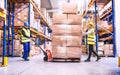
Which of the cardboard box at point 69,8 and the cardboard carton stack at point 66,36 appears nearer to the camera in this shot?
the cardboard carton stack at point 66,36

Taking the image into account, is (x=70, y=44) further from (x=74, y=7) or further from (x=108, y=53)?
(x=108, y=53)

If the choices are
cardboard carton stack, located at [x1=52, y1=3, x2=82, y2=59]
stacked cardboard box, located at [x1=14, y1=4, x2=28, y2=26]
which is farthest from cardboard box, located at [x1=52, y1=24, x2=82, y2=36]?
stacked cardboard box, located at [x1=14, y1=4, x2=28, y2=26]

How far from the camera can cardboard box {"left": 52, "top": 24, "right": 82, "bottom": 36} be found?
9219 millimetres

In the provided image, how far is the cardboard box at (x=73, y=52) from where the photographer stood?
9.03 meters

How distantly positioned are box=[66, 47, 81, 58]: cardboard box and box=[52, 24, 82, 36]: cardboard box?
0.56 meters

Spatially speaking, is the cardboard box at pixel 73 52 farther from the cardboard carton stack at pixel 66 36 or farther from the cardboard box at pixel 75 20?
the cardboard box at pixel 75 20

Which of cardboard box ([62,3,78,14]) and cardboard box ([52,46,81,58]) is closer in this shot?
cardboard box ([52,46,81,58])

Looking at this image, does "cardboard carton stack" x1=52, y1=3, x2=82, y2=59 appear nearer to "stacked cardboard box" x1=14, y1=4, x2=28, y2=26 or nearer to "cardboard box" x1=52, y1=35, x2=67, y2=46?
"cardboard box" x1=52, y1=35, x2=67, y2=46

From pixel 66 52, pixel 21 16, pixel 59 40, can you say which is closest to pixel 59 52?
pixel 66 52

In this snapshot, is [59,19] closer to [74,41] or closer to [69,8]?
[69,8]

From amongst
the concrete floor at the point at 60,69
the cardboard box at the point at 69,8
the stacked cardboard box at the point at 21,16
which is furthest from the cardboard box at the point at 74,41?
the stacked cardboard box at the point at 21,16

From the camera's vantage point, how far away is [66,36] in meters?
9.22

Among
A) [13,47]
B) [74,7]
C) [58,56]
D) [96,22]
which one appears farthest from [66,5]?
[13,47]

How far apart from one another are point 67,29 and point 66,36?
26 centimetres
